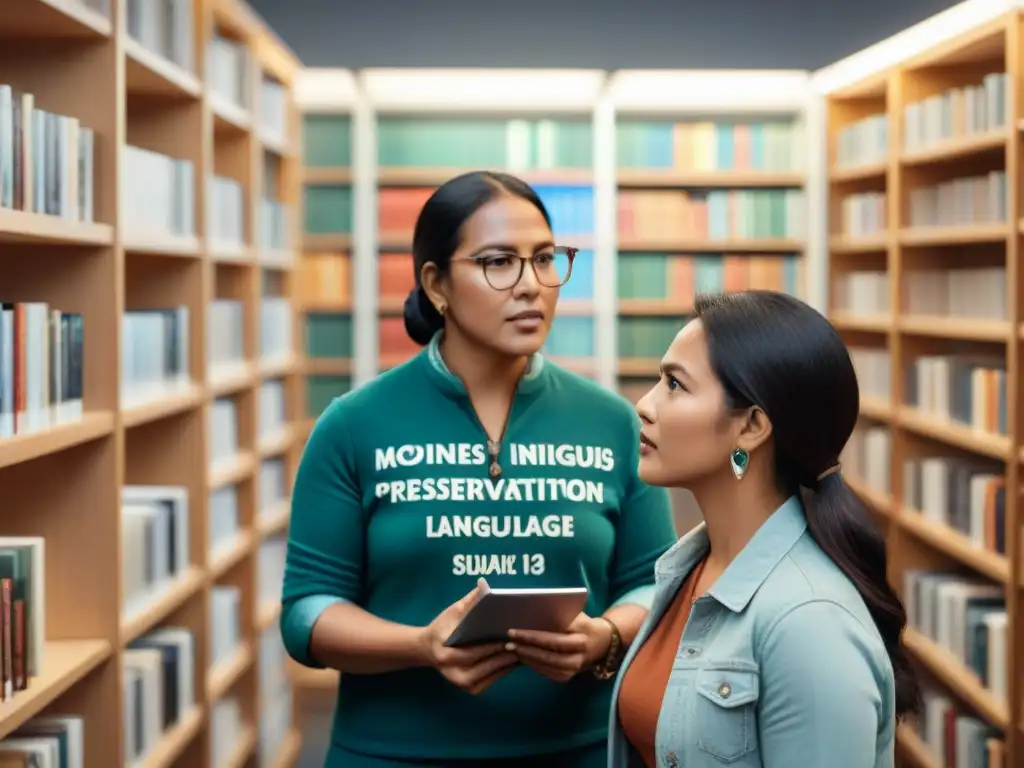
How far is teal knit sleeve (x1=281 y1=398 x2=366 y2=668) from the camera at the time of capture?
206 centimetres

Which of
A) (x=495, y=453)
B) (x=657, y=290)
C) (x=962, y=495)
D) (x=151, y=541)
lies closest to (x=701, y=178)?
(x=657, y=290)

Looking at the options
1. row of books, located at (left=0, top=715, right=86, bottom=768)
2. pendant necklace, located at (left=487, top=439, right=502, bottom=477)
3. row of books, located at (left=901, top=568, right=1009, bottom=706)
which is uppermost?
pendant necklace, located at (left=487, top=439, right=502, bottom=477)

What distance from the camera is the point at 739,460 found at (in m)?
1.67

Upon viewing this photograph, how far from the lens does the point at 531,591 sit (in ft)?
5.91

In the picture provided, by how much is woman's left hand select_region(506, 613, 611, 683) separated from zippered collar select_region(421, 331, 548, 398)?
0.39m

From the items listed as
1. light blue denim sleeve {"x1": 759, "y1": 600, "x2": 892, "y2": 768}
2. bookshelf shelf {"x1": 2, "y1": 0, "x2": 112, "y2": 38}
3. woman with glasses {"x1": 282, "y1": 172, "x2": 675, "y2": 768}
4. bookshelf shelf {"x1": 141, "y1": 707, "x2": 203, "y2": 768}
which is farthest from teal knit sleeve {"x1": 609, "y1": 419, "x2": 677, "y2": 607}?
bookshelf shelf {"x1": 141, "y1": 707, "x2": 203, "y2": 768}

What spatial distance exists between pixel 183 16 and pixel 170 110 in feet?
0.94

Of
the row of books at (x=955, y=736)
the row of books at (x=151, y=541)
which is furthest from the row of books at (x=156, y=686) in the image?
the row of books at (x=955, y=736)

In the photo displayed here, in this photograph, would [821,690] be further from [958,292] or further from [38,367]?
[958,292]

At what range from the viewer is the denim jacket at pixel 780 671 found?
144 cm

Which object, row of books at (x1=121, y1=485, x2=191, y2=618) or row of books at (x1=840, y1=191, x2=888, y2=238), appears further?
row of books at (x1=840, y1=191, x2=888, y2=238)

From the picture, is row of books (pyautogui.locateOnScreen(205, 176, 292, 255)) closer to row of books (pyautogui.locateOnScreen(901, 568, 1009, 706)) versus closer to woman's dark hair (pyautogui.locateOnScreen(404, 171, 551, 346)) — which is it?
woman's dark hair (pyautogui.locateOnScreen(404, 171, 551, 346))

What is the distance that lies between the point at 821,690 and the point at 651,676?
1.02 ft

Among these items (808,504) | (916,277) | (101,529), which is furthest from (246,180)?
(808,504)
